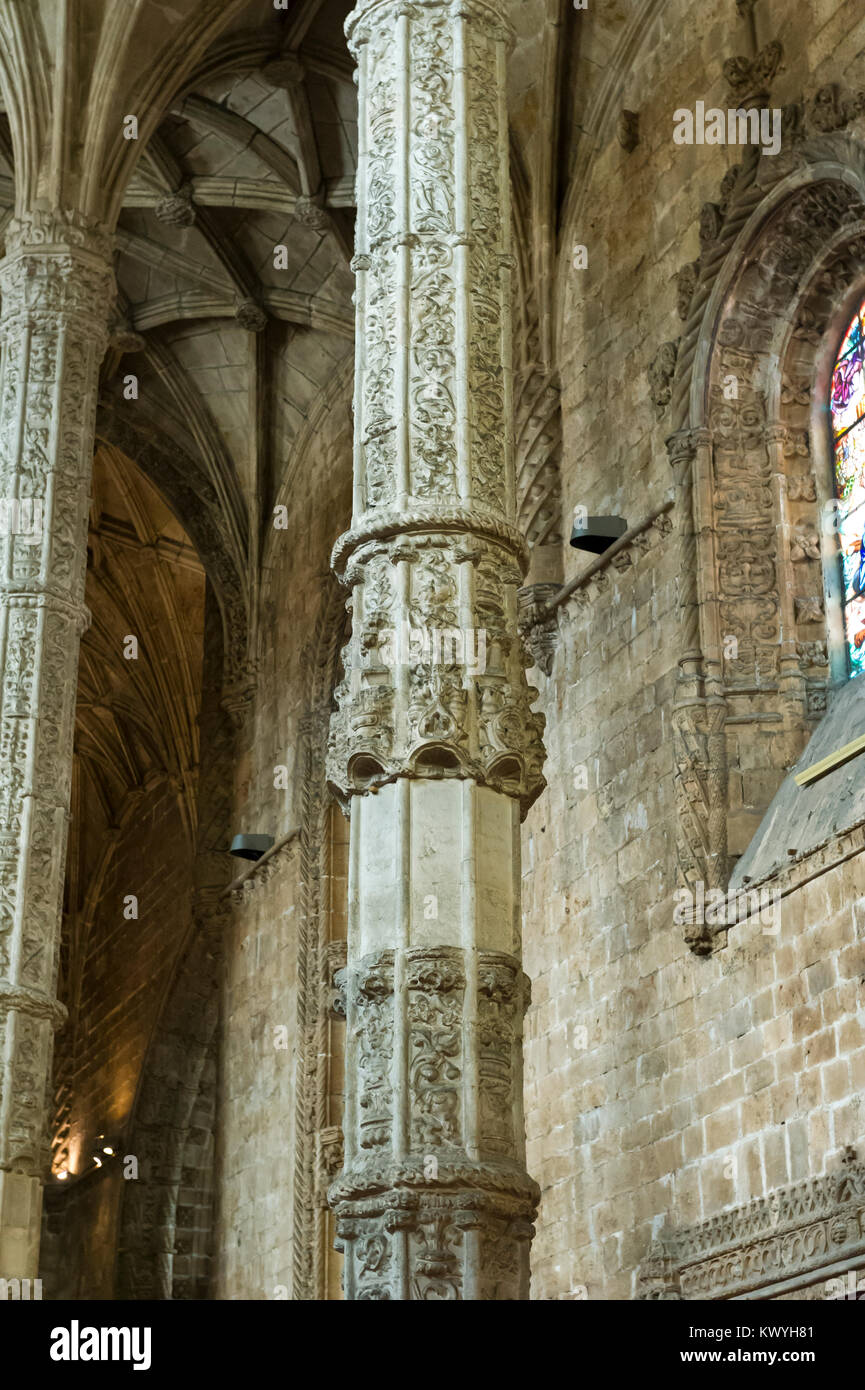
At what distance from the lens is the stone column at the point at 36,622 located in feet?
40.8

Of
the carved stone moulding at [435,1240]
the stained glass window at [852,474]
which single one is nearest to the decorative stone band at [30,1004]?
the stained glass window at [852,474]

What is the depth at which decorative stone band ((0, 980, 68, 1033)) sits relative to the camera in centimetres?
1251

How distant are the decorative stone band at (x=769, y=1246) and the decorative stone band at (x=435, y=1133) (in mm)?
2989

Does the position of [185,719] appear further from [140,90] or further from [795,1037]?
[795,1037]

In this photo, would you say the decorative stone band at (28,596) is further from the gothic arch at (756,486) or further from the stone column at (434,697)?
the stone column at (434,697)

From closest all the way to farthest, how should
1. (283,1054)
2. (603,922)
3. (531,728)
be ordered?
1. (531,728)
2. (603,922)
3. (283,1054)

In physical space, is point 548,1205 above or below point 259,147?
below

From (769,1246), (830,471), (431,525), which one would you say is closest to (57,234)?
(830,471)

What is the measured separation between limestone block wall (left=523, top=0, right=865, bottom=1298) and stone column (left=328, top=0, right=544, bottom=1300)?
324cm

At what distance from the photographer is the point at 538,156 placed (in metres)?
15.6

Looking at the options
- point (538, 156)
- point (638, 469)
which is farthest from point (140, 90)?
point (638, 469)

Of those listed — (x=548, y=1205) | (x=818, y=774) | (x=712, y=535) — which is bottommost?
(x=548, y=1205)

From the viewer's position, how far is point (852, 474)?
12.3m

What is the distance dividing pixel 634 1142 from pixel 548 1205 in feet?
4.24
